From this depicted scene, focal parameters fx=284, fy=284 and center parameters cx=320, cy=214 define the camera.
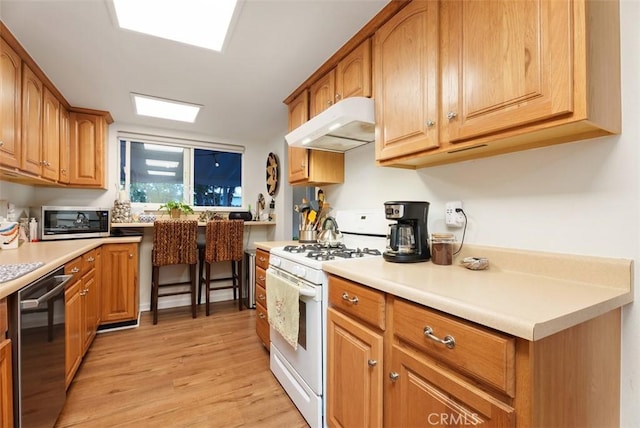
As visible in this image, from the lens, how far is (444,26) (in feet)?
3.96

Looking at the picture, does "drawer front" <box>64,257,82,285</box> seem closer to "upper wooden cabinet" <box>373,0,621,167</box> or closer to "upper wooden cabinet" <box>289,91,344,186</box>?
"upper wooden cabinet" <box>289,91,344,186</box>

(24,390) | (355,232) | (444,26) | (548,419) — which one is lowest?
(24,390)

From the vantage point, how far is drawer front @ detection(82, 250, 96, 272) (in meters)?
2.07

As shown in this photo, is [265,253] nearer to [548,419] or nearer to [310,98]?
[310,98]

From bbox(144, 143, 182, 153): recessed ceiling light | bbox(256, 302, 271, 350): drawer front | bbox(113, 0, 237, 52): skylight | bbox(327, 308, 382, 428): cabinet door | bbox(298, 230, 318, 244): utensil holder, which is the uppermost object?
bbox(113, 0, 237, 52): skylight

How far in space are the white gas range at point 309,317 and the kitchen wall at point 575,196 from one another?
0.56 meters

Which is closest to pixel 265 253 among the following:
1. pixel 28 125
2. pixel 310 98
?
pixel 310 98

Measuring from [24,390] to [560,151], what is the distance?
2.27 m

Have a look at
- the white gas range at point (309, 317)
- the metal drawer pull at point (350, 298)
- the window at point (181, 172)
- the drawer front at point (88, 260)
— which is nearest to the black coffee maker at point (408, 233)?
the white gas range at point (309, 317)

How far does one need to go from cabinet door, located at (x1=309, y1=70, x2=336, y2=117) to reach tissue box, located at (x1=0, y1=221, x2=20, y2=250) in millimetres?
Answer: 2278

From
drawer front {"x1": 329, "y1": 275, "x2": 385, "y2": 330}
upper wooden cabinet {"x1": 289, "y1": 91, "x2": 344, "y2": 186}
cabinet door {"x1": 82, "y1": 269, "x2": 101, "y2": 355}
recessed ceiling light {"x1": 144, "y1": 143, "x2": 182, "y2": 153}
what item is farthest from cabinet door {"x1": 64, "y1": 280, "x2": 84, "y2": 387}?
recessed ceiling light {"x1": 144, "y1": 143, "x2": 182, "y2": 153}

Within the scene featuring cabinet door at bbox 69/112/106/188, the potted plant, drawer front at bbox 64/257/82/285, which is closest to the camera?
drawer front at bbox 64/257/82/285

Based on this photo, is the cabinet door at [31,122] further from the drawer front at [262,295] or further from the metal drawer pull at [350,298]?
the metal drawer pull at [350,298]

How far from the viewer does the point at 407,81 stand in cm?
139
